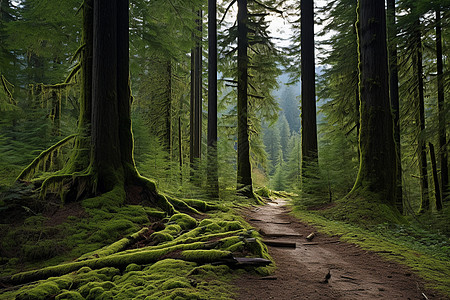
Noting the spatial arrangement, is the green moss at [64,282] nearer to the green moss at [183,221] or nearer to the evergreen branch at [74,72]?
the green moss at [183,221]

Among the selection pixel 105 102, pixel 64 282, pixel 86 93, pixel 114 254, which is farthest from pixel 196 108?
pixel 64 282

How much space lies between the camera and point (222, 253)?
12.0ft

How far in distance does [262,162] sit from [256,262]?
16.3 metres

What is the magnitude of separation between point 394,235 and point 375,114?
3.67m

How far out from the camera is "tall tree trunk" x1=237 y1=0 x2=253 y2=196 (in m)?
14.5

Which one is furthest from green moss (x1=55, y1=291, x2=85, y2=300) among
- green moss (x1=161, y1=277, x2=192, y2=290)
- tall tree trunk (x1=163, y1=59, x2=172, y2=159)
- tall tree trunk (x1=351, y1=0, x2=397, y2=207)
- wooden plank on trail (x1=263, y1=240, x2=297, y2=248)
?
tall tree trunk (x1=163, y1=59, x2=172, y2=159)

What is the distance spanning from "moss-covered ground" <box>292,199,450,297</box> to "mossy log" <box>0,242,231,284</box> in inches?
113

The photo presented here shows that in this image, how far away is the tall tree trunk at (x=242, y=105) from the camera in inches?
572

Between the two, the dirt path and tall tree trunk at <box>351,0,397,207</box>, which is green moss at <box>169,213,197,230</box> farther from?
tall tree trunk at <box>351,0,397,207</box>

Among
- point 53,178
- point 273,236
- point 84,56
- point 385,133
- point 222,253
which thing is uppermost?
point 84,56

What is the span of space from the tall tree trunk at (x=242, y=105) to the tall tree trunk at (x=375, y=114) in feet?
23.8

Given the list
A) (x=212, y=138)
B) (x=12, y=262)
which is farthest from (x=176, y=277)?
(x=212, y=138)

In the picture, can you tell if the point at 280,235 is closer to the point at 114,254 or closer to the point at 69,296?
the point at 114,254

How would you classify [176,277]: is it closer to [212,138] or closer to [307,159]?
[307,159]
